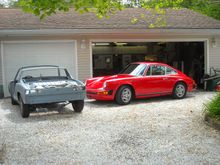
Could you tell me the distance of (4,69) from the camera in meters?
12.8

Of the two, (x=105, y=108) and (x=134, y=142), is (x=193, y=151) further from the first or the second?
(x=105, y=108)

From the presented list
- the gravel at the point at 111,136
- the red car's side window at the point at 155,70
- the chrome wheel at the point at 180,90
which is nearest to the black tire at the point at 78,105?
the gravel at the point at 111,136

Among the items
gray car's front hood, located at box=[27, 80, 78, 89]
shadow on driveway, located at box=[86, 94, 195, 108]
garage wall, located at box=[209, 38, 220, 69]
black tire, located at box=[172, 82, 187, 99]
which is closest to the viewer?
gray car's front hood, located at box=[27, 80, 78, 89]

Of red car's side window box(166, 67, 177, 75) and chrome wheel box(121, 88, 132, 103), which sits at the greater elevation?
red car's side window box(166, 67, 177, 75)

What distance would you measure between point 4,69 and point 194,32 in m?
8.47

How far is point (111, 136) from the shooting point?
6582 millimetres

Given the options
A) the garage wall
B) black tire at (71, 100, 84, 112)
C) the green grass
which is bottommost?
black tire at (71, 100, 84, 112)

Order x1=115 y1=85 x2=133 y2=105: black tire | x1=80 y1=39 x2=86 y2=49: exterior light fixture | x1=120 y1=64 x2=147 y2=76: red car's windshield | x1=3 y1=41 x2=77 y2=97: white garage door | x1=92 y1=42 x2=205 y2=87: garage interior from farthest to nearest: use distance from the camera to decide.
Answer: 1. x1=92 y1=42 x2=205 y2=87: garage interior
2. x1=80 y1=39 x2=86 y2=49: exterior light fixture
3. x1=3 y1=41 x2=77 y2=97: white garage door
4. x1=120 y1=64 x2=147 y2=76: red car's windshield
5. x1=115 y1=85 x2=133 y2=105: black tire

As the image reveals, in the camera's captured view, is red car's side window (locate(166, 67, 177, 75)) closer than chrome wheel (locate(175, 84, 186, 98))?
Yes

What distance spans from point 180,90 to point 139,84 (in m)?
1.94

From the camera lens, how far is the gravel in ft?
17.2

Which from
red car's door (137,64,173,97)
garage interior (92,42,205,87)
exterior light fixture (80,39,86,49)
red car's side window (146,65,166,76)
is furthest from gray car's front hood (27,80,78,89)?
garage interior (92,42,205,87)

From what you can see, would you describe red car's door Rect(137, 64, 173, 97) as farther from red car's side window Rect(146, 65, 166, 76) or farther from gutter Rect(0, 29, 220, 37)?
gutter Rect(0, 29, 220, 37)

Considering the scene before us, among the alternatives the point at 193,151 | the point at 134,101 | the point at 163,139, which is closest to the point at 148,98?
the point at 134,101
